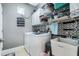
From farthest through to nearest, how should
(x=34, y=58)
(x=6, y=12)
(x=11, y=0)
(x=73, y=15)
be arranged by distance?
(x=6, y=12) → (x=73, y=15) → (x=11, y=0) → (x=34, y=58)

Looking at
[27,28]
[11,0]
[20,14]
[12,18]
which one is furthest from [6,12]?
[11,0]

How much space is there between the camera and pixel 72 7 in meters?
1.39

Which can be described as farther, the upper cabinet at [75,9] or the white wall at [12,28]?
the white wall at [12,28]

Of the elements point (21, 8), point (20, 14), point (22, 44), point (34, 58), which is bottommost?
point (22, 44)

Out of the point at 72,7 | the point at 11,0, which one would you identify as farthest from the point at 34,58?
the point at 72,7

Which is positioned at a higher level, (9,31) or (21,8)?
(21,8)

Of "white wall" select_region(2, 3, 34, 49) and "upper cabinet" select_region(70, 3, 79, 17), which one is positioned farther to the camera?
"white wall" select_region(2, 3, 34, 49)

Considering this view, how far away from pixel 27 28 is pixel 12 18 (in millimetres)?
750

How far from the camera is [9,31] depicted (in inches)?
146

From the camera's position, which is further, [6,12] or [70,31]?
[6,12]

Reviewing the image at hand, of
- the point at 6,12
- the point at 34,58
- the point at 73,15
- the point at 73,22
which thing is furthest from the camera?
the point at 6,12

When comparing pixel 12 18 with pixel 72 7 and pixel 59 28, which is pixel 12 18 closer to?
pixel 59 28

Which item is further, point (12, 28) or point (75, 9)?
point (12, 28)

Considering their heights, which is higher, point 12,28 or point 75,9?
point 75,9
